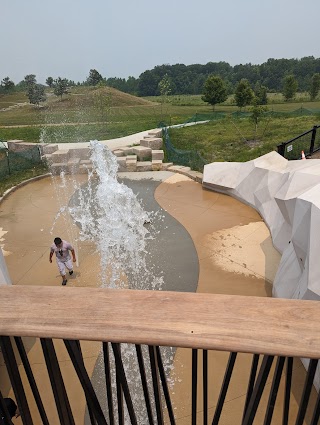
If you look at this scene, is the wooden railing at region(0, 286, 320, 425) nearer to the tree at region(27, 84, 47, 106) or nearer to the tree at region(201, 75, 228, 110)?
the tree at region(201, 75, 228, 110)

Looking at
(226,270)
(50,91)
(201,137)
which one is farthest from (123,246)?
(50,91)

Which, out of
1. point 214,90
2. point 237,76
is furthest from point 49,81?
point 237,76

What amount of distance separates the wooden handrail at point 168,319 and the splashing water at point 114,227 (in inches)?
223

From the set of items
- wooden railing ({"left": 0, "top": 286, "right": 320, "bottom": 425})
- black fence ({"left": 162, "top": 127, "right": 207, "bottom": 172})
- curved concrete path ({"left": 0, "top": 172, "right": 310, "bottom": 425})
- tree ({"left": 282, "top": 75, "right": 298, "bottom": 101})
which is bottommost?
curved concrete path ({"left": 0, "top": 172, "right": 310, "bottom": 425})

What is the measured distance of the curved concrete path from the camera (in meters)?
4.95

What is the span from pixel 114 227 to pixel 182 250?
243 cm

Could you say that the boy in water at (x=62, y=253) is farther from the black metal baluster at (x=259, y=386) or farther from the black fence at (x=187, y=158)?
the black fence at (x=187, y=158)

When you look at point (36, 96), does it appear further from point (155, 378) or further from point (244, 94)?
point (155, 378)

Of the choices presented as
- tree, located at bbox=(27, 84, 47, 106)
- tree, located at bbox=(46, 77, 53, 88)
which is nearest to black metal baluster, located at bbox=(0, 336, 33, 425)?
tree, located at bbox=(27, 84, 47, 106)

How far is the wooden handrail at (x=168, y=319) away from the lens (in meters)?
1.27

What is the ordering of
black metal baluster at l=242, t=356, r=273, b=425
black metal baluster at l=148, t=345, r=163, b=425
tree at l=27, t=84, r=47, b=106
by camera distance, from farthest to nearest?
tree at l=27, t=84, r=47, b=106
black metal baluster at l=148, t=345, r=163, b=425
black metal baluster at l=242, t=356, r=273, b=425

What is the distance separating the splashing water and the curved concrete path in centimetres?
40

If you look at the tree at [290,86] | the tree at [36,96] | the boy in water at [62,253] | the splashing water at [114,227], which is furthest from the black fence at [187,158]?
the tree at [290,86]

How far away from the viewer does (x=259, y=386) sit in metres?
1.47
